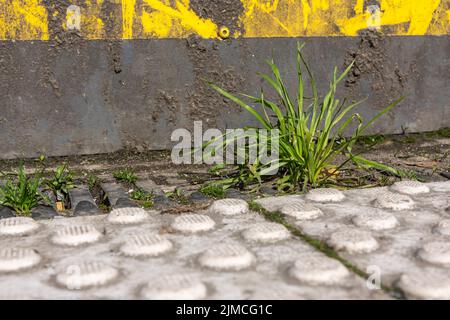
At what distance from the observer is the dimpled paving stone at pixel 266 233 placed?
86.5 inches

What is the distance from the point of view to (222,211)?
2.55 meters

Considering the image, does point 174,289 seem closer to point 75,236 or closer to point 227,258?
point 227,258

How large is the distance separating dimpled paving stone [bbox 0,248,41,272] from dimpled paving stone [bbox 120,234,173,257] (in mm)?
291

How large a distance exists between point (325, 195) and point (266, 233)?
618 mm

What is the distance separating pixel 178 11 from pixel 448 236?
2.36 m

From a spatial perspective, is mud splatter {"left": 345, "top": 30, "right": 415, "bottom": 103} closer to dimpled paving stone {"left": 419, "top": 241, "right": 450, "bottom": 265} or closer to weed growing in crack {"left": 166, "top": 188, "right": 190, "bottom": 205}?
weed growing in crack {"left": 166, "top": 188, "right": 190, "bottom": 205}

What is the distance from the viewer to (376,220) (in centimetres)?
233

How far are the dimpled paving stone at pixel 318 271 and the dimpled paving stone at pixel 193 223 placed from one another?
1.67 ft

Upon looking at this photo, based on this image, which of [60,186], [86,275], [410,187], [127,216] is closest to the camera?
[86,275]

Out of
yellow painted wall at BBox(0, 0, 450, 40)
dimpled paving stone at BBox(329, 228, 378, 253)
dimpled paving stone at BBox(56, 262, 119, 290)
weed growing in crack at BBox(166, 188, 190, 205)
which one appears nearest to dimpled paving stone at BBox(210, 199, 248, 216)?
weed growing in crack at BBox(166, 188, 190, 205)

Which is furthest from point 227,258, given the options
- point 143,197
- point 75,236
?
point 143,197

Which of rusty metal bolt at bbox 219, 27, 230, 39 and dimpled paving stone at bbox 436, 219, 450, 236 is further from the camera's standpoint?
rusty metal bolt at bbox 219, 27, 230, 39

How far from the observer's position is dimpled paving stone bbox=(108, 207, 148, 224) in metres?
2.44

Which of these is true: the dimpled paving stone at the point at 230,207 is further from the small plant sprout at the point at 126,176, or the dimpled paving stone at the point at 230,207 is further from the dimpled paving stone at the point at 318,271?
the small plant sprout at the point at 126,176
